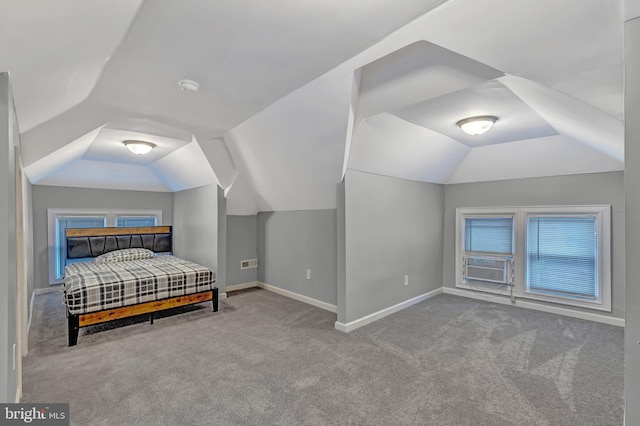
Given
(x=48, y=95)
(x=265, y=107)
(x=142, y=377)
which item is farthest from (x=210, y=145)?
(x=142, y=377)

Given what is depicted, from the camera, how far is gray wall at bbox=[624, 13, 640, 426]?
125cm

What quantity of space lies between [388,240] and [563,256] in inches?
89.1

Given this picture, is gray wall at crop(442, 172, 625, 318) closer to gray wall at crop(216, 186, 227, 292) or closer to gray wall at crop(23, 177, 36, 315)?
gray wall at crop(216, 186, 227, 292)

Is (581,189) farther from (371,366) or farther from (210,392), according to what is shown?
(210,392)

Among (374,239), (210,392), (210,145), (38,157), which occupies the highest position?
(210,145)

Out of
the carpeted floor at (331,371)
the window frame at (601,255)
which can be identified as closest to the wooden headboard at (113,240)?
the carpeted floor at (331,371)

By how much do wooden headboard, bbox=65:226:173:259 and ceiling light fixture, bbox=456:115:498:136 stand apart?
5.52 m

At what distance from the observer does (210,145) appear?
4.13m

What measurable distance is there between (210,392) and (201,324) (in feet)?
4.86

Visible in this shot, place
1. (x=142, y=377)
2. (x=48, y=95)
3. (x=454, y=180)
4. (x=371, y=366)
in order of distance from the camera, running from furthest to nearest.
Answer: (x=454, y=180) → (x=371, y=366) → (x=142, y=377) → (x=48, y=95)

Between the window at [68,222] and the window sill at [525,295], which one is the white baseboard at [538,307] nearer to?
the window sill at [525,295]

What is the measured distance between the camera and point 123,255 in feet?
16.3

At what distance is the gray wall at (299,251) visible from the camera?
4.21 meters

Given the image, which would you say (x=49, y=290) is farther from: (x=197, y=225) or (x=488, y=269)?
(x=488, y=269)
